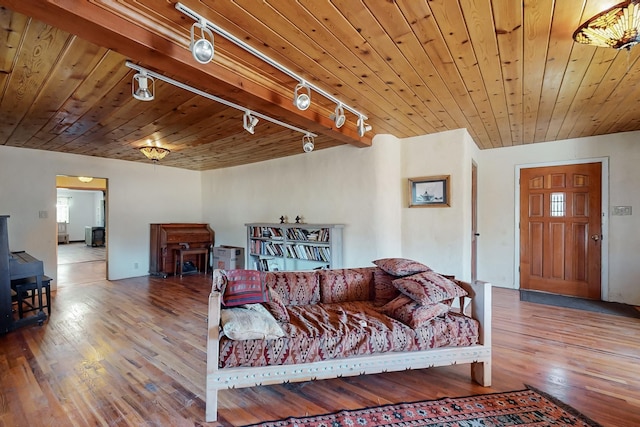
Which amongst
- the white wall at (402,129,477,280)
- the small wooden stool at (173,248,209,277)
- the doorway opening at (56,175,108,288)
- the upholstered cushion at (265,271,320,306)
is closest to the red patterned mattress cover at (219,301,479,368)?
the upholstered cushion at (265,271,320,306)

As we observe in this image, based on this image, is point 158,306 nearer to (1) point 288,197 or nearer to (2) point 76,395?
(2) point 76,395

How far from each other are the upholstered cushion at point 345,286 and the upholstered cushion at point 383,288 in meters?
0.07

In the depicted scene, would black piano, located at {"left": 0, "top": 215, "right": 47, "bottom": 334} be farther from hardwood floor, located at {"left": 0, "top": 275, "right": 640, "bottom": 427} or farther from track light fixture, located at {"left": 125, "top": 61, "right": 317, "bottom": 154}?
track light fixture, located at {"left": 125, "top": 61, "right": 317, "bottom": 154}

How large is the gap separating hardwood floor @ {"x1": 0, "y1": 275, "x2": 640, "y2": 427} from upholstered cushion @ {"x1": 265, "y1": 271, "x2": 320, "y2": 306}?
2.14 ft

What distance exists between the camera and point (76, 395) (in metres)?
2.01

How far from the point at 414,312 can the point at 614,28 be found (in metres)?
2.05

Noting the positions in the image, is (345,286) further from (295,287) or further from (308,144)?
(308,144)

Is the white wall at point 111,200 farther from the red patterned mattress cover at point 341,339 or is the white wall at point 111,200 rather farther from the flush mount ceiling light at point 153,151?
the red patterned mattress cover at point 341,339

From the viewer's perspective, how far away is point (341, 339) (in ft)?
6.44

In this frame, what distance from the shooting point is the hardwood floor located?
73.0 inches

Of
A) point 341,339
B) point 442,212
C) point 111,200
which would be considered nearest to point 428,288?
point 341,339

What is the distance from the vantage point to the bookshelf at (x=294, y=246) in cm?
433

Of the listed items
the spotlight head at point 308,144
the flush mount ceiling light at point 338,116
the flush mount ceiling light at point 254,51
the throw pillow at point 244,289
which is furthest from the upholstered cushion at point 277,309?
the spotlight head at point 308,144

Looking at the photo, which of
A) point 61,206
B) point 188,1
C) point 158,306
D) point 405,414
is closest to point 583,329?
point 405,414
